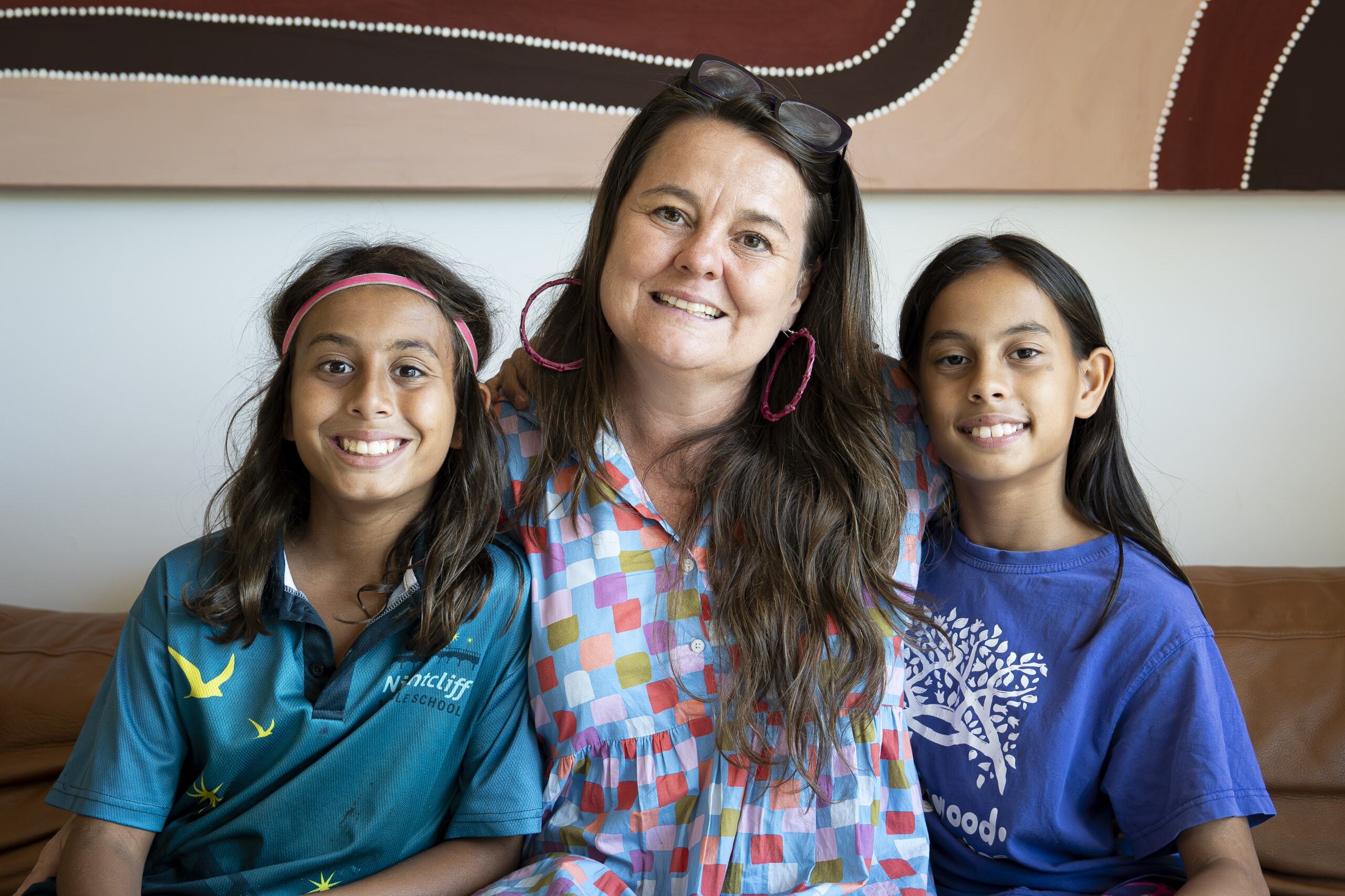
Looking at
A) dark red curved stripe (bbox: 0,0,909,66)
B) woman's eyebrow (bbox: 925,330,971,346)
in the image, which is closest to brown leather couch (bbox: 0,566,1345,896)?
woman's eyebrow (bbox: 925,330,971,346)

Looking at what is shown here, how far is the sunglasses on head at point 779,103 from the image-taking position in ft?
4.46

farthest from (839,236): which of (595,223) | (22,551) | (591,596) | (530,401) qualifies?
(22,551)

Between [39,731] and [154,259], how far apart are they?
863 millimetres

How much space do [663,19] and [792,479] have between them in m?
0.98

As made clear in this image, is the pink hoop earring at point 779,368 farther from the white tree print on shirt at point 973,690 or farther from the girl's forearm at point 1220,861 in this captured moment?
the girl's forearm at point 1220,861

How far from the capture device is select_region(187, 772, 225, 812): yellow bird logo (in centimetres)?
125

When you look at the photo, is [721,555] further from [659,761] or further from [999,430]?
[999,430]

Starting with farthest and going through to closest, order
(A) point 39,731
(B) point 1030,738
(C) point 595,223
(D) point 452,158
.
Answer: (D) point 452,158, (A) point 39,731, (C) point 595,223, (B) point 1030,738

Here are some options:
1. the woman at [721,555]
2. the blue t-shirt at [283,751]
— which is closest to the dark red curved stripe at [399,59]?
the woman at [721,555]

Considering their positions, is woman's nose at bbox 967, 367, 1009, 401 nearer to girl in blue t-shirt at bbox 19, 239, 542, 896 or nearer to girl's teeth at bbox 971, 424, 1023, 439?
girl's teeth at bbox 971, 424, 1023, 439

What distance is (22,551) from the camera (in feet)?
6.64

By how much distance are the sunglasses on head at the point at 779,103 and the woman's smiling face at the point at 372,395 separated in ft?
1.51

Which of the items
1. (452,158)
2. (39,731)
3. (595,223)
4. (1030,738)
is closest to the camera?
(1030,738)

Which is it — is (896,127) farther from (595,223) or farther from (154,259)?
(154,259)
